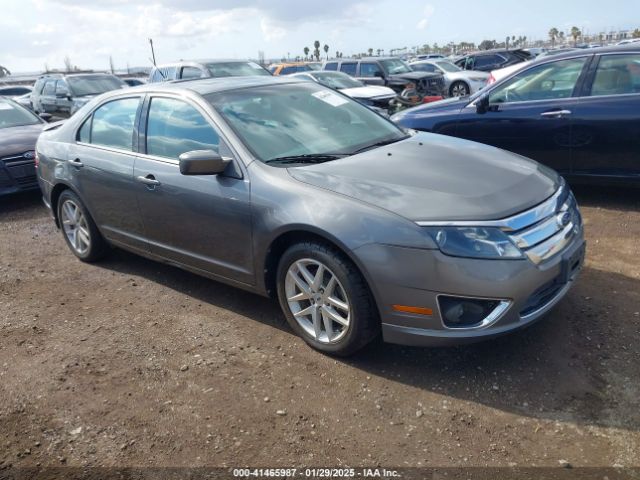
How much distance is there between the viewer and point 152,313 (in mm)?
4125

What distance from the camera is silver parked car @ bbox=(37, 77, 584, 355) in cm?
282

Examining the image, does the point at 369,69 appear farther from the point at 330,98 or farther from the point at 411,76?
the point at 330,98

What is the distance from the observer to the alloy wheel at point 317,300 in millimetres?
3158

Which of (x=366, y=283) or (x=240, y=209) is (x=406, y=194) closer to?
(x=366, y=283)

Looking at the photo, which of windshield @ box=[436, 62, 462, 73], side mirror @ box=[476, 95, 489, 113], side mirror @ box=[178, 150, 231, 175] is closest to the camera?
side mirror @ box=[178, 150, 231, 175]

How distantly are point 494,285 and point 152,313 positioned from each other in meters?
2.58

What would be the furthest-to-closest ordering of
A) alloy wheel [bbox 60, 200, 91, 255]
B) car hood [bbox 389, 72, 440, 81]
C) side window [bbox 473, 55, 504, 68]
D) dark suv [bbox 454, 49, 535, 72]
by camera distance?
side window [bbox 473, 55, 504, 68]
dark suv [bbox 454, 49, 535, 72]
car hood [bbox 389, 72, 440, 81]
alloy wheel [bbox 60, 200, 91, 255]

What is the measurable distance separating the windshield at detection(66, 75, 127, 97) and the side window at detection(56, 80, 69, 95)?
0.14m

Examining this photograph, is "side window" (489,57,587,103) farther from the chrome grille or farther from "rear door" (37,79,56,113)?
"rear door" (37,79,56,113)

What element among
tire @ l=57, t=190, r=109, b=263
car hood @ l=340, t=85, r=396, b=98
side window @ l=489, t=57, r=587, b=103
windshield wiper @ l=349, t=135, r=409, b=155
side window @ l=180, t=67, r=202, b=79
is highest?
side window @ l=180, t=67, r=202, b=79

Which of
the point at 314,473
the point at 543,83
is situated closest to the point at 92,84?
the point at 543,83

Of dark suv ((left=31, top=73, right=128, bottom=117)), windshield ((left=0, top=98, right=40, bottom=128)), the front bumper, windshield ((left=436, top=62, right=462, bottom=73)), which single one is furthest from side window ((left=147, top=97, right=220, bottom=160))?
windshield ((left=436, top=62, right=462, bottom=73))

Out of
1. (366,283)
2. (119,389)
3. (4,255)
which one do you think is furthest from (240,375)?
(4,255)

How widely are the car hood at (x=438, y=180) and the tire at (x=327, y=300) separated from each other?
0.40 meters
